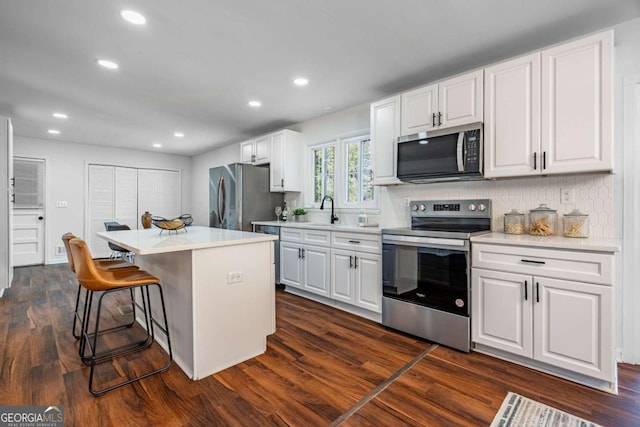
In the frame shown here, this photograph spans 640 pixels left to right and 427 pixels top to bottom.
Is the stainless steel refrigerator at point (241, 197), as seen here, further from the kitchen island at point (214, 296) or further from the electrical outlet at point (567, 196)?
the electrical outlet at point (567, 196)

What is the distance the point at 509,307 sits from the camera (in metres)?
2.19

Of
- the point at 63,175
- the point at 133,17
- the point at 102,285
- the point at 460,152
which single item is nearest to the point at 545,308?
the point at 460,152

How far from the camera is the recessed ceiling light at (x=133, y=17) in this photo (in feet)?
6.75

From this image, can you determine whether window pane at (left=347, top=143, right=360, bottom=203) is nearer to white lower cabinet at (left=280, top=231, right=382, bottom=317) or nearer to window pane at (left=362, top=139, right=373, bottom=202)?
window pane at (left=362, top=139, right=373, bottom=202)

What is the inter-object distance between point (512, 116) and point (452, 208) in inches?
36.6

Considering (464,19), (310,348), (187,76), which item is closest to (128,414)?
(310,348)

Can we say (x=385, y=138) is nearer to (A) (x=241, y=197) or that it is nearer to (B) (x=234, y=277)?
(B) (x=234, y=277)

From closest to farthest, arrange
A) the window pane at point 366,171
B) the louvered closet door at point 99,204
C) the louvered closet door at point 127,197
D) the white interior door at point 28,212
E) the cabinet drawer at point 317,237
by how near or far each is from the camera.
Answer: the cabinet drawer at point 317,237, the window pane at point 366,171, the white interior door at point 28,212, the louvered closet door at point 99,204, the louvered closet door at point 127,197

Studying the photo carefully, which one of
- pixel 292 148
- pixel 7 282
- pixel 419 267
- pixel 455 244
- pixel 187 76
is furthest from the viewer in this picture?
pixel 292 148

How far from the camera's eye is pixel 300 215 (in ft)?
15.4

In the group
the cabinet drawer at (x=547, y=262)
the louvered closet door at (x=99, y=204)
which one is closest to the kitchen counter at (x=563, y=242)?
the cabinet drawer at (x=547, y=262)

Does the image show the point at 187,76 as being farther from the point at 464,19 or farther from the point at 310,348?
the point at 310,348

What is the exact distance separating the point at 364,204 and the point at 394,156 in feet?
2.99

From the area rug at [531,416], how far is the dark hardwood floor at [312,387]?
6 cm
